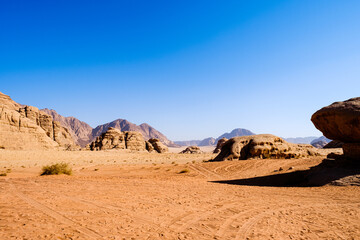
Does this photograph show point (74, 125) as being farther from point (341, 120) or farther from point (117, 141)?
point (341, 120)

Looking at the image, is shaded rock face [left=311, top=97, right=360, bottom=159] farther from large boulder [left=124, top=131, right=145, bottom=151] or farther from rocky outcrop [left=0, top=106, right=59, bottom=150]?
large boulder [left=124, top=131, right=145, bottom=151]

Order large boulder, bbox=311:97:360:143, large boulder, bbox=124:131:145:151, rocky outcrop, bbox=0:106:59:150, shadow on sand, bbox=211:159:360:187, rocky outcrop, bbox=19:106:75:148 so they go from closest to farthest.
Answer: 1. shadow on sand, bbox=211:159:360:187
2. large boulder, bbox=311:97:360:143
3. rocky outcrop, bbox=0:106:59:150
4. large boulder, bbox=124:131:145:151
5. rocky outcrop, bbox=19:106:75:148

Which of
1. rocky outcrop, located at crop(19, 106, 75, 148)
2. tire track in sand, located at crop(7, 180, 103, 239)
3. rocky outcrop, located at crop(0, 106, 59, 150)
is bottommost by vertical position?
tire track in sand, located at crop(7, 180, 103, 239)

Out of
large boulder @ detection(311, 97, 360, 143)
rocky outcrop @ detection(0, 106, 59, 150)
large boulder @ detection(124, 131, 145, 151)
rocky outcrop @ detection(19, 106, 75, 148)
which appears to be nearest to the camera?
large boulder @ detection(311, 97, 360, 143)

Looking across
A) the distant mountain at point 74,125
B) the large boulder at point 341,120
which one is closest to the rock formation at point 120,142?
the large boulder at point 341,120

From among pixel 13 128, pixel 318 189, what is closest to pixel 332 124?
pixel 318 189

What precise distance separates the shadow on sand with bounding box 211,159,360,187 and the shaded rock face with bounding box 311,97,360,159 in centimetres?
99

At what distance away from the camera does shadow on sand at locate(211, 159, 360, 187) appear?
402 inches

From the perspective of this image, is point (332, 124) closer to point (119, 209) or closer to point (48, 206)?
point (119, 209)

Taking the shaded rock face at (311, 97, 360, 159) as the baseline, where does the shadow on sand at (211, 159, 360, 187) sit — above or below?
below

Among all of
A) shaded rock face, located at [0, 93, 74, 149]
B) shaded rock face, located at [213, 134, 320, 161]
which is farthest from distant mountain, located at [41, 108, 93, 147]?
shaded rock face, located at [213, 134, 320, 161]

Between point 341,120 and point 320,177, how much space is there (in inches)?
127

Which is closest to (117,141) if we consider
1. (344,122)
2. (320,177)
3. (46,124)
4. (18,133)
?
(18,133)

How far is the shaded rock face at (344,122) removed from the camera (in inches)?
415
